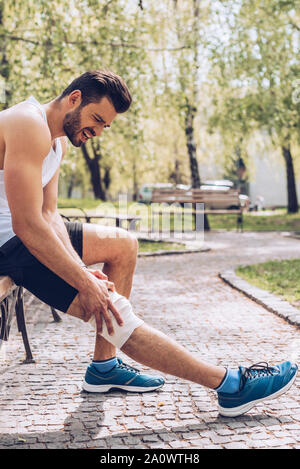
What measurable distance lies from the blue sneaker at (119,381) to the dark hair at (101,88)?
4.75ft

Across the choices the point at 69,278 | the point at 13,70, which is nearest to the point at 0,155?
the point at 69,278

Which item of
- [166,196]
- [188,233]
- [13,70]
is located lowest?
[188,233]

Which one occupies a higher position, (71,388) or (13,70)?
(13,70)

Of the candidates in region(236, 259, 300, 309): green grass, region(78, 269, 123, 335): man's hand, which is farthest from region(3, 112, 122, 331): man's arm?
region(236, 259, 300, 309): green grass

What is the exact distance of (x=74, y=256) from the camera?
3.10m

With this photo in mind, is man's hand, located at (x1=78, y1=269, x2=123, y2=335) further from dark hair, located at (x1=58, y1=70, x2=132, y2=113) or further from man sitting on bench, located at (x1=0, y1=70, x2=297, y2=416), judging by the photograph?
dark hair, located at (x1=58, y1=70, x2=132, y2=113)

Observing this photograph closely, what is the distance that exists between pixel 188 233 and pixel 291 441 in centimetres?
1328

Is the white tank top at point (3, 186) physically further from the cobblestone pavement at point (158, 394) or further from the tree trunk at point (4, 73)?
the tree trunk at point (4, 73)

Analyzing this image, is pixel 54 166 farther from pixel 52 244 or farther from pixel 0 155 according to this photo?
pixel 52 244

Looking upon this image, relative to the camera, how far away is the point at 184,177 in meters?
42.3

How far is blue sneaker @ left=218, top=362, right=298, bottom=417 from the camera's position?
2967mm

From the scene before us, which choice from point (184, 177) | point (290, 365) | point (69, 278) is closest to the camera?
point (69, 278)

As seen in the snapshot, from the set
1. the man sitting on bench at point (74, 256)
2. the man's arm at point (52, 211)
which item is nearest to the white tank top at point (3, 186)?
the man sitting on bench at point (74, 256)

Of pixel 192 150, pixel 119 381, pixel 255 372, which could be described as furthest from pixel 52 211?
pixel 192 150
